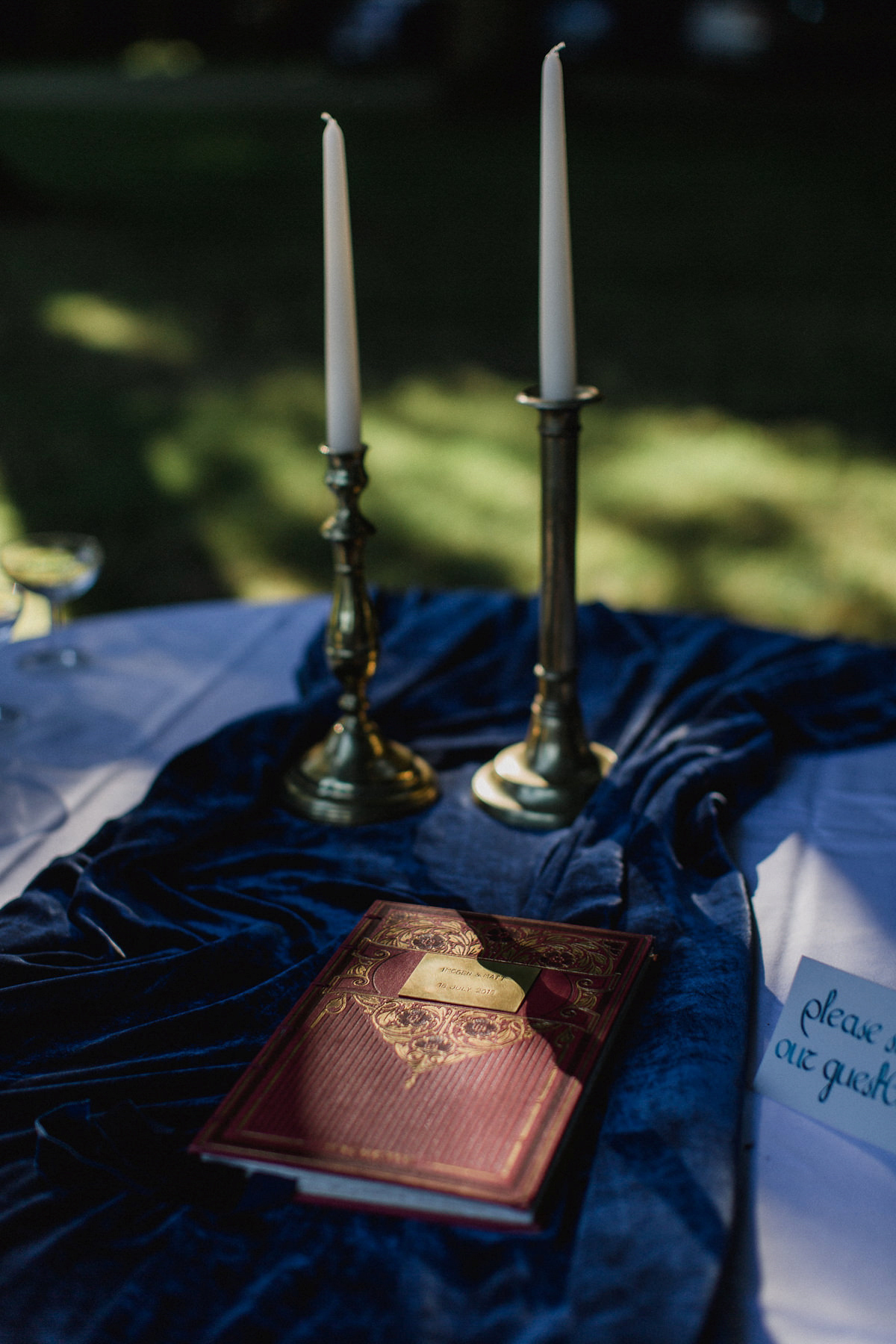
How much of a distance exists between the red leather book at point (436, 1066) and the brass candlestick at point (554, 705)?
0.78 ft

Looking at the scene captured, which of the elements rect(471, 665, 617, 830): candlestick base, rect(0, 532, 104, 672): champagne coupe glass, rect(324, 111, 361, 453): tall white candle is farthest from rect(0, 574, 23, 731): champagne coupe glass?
rect(471, 665, 617, 830): candlestick base

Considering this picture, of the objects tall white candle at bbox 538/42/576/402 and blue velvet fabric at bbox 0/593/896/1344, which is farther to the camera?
tall white candle at bbox 538/42/576/402

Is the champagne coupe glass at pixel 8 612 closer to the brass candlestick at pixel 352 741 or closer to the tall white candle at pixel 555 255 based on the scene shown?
the brass candlestick at pixel 352 741

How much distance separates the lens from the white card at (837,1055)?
2.73ft

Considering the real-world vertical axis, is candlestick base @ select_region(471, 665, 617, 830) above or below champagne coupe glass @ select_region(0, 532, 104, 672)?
below

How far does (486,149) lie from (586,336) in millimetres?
4265

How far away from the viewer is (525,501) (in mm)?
3930

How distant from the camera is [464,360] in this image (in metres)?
5.16

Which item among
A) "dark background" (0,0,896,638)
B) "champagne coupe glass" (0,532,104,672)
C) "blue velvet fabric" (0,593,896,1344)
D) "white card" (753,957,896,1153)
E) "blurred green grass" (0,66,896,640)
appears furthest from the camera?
"dark background" (0,0,896,638)

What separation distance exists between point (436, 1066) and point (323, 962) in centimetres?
18

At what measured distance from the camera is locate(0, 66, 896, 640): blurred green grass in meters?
A: 3.60

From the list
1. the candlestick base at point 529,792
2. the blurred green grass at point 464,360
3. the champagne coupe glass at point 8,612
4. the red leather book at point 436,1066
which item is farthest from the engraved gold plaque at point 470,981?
the blurred green grass at point 464,360

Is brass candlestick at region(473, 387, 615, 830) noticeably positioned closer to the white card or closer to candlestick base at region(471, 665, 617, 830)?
candlestick base at region(471, 665, 617, 830)

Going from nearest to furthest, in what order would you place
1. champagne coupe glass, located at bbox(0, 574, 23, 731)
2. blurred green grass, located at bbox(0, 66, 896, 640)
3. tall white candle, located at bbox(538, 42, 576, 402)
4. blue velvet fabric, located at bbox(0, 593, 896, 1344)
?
blue velvet fabric, located at bbox(0, 593, 896, 1344)
tall white candle, located at bbox(538, 42, 576, 402)
champagne coupe glass, located at bbox(0, 574, 23, 731)
blurred green grass, located at bbox(0, 66, 896, 640)
